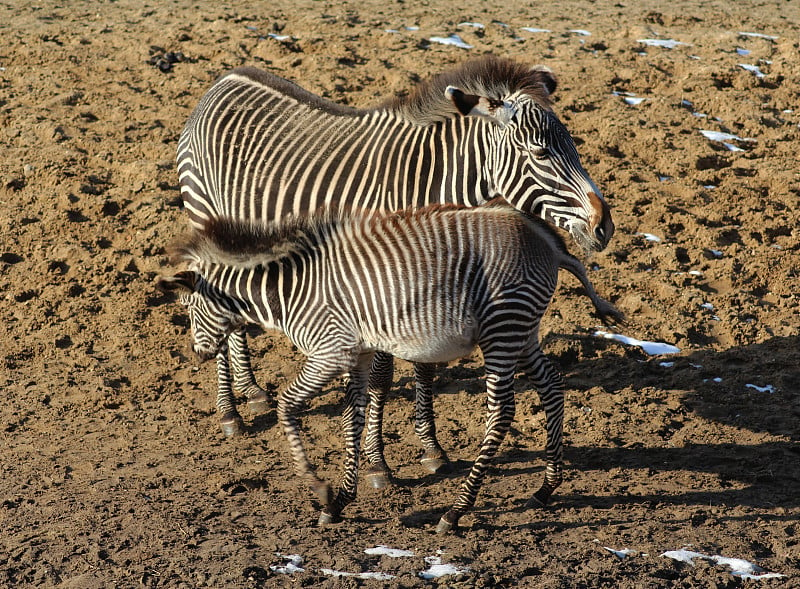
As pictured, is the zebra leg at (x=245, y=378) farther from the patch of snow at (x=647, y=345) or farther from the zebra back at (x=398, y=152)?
the patch of snow at (x=647, y=345)

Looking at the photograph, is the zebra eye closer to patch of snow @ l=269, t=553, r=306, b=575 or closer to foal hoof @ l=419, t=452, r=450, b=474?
foal hoof @ l=419, t=452, r=450, b=474

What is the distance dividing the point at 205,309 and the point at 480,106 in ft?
8.72

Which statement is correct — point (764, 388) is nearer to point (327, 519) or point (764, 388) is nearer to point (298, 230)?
point (327, 519)

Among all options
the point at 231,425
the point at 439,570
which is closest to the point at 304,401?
the point at 439,570

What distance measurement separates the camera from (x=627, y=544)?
19.4 feet

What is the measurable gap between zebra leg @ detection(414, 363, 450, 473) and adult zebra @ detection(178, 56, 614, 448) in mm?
61

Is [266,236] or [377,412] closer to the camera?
[266,236]

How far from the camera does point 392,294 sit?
634cm

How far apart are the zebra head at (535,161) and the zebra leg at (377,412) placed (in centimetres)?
167

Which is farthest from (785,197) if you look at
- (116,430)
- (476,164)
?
(116,430)

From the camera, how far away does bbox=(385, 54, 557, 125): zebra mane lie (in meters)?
7.09

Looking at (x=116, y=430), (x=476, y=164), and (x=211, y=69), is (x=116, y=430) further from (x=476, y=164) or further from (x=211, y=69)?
(x=211, y=69)

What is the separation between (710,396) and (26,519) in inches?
230

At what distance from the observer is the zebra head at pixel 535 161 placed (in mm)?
6782
